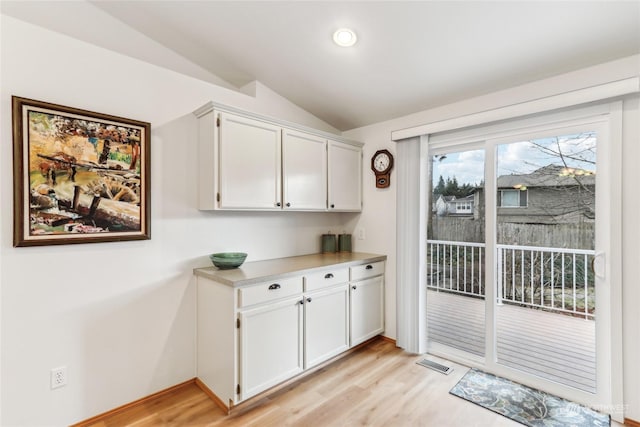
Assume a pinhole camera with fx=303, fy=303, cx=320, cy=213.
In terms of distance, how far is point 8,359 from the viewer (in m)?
1.71

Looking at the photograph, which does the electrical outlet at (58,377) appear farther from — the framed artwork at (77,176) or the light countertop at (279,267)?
the light countertop at (279,267)

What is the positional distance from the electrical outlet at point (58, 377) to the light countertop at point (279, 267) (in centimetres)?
95

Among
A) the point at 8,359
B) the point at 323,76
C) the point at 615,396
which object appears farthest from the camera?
the point at 323,76

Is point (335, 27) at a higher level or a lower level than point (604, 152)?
higher

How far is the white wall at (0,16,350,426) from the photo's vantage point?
68.2 inches

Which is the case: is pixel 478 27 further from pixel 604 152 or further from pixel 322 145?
pixel 322 145

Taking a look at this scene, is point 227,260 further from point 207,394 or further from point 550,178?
point 550,178

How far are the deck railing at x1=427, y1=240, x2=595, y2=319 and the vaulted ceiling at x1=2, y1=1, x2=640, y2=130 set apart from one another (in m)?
1.42

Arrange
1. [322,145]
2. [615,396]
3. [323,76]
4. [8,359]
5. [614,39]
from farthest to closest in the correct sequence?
[322,145]
[323,76]
[615,396]
[614,39]
[8,359]

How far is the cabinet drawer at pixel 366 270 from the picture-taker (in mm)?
2902

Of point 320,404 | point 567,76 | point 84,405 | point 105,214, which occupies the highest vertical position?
point 567,76

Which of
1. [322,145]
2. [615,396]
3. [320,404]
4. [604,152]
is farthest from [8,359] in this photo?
[604,152]

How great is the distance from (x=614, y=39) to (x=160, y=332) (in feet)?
11.8

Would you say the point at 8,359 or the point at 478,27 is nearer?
the point at 8,359
